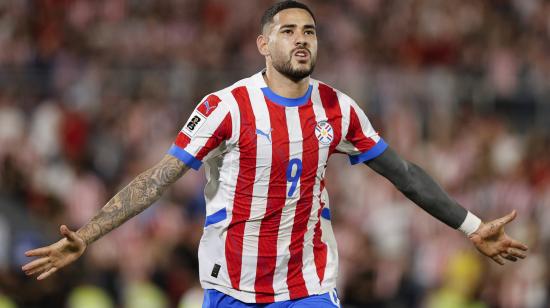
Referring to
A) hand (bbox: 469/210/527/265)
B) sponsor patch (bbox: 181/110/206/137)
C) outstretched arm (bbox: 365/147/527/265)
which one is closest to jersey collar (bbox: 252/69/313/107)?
sponsor patch (bbox: 181/110/206/137)

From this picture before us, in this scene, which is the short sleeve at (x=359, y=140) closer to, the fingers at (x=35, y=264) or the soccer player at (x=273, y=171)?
the soccer player at (x=273, y=171)

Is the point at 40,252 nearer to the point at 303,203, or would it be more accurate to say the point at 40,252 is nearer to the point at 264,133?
the point at 264,133

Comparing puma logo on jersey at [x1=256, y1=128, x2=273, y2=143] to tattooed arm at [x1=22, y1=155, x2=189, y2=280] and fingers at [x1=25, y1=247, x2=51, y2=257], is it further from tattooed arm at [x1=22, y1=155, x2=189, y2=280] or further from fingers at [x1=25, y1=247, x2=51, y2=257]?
fingers at [x1=25, y1=247, x2=51, y2=257]

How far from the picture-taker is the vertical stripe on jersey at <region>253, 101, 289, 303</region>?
21.3ft

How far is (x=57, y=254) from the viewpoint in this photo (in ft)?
20.0

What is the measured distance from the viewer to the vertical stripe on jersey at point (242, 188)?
6.46m

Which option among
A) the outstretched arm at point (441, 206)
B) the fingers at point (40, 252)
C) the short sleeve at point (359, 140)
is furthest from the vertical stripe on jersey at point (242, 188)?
the fingers at point (40, 252)

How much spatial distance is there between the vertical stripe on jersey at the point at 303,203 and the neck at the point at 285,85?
0.28 ft

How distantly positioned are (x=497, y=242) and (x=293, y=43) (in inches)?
61.1

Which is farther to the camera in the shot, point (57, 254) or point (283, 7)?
point (283, 7)

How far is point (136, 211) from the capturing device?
6.35 metres

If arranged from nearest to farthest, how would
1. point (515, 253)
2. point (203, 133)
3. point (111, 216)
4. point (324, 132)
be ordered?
point (111, 216), point (203, 133), point (324, 132), point (515, 253)

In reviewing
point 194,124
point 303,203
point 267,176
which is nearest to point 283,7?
point 194,124

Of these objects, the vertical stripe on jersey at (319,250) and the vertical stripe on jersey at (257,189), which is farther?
the vertical stripe on jersey at (319,250)
